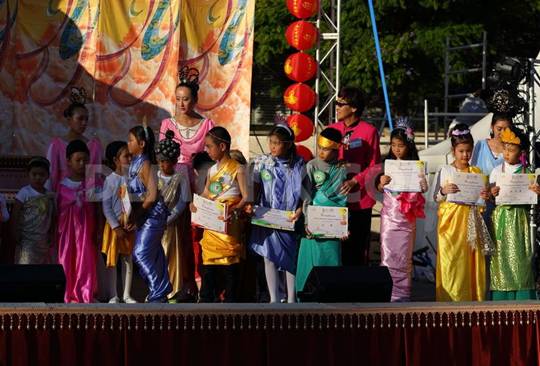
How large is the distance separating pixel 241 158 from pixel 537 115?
384 centimetres

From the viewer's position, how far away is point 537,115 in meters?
11.6

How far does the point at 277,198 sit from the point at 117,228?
3.44 ft

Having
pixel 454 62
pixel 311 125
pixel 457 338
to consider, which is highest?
pixel 454 62

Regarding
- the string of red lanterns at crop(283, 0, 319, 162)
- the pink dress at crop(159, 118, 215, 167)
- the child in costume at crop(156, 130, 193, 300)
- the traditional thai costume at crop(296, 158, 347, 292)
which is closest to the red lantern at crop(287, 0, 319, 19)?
the string of red lanterns at crop(283, 0, 319, 162)

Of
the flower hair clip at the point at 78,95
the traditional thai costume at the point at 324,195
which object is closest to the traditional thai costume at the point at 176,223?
the traditional thai costume at the point at 324,195

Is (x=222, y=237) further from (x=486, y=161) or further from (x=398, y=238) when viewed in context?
(x=486, y=161)

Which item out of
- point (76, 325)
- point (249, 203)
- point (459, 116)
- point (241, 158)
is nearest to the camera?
point (76, 325)

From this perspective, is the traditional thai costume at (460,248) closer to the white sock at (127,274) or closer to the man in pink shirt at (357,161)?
the man in pink shirt at (357,161)

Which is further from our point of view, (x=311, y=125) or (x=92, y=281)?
(x=311, y=125)

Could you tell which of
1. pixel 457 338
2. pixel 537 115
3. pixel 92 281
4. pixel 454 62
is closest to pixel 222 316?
pixel 457 338

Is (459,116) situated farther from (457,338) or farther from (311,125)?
(457,338)

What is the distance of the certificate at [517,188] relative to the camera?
7980 millimetres

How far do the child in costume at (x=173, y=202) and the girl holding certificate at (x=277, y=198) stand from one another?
0.52m

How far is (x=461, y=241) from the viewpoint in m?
8.06
